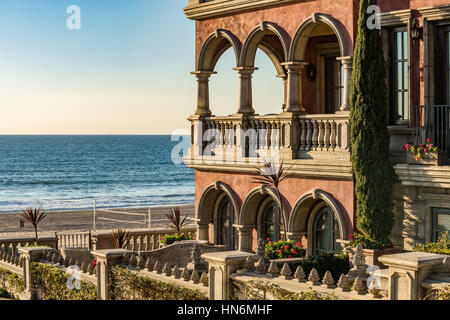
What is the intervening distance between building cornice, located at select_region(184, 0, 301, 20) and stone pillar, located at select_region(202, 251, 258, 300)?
8.66 metres

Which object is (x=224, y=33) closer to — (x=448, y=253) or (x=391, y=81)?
(x=391, y=81)

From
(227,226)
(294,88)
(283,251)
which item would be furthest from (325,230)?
(227,226)

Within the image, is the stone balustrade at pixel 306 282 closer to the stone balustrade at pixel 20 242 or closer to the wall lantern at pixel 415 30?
the wall lantern at pixel 415 30

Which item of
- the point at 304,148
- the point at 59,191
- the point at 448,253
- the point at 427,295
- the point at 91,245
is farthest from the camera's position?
the point at 59,191

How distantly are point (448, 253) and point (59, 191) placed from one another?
251 ft

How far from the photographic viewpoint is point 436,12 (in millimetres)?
17562

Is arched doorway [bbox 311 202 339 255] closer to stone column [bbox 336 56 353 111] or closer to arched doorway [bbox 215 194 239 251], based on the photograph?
stone column [bbox 336 56 353 111]

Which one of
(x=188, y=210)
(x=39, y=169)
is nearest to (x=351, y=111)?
(x=188, y=210)

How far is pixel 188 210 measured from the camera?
59938 millimetres

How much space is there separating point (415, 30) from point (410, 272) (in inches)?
315

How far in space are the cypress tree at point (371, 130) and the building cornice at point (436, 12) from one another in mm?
1122

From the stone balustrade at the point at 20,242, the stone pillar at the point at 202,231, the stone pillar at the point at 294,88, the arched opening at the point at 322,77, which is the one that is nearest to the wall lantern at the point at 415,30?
the stone pillar at the point at 294,88

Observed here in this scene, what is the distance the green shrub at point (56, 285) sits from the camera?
18.4 meters

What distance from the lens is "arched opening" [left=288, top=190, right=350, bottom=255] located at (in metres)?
20.4
